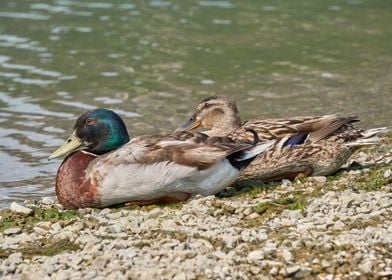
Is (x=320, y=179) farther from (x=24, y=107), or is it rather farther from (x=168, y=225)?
(x=24, y=107)

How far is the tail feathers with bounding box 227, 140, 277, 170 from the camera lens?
8.72 metres

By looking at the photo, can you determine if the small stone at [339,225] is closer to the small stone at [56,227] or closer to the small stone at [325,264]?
the small stone at [325,264]

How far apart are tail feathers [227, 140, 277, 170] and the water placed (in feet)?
8.14

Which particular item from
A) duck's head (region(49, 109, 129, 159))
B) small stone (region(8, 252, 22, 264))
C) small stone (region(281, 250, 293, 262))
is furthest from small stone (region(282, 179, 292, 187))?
small stone (region(8, 252, 22, 264))

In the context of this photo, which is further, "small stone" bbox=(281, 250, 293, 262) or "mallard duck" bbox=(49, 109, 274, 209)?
"mallard duck" bbox=(49, 109, 274, 209)

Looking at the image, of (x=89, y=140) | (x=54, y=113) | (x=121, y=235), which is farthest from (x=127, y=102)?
(x=121, y=235)

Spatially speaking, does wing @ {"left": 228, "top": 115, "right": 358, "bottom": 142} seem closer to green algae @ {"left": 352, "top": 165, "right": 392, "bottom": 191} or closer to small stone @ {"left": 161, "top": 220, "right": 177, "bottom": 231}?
green algae @ {"left": 352, "top": 165, "right": 392, "bottom": 191}

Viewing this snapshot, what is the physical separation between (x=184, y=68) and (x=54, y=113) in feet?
10.8

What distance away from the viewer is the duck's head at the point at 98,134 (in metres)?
8.96

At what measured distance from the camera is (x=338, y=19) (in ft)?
69.4

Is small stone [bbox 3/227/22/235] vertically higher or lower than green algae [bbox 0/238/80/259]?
lower

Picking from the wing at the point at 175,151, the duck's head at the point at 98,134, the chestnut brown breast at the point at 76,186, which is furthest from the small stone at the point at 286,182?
the chestnut brown breast at the point at 76,186

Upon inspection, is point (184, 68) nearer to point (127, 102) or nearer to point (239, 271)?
point (127, 102)

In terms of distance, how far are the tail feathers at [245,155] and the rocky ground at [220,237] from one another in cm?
28
